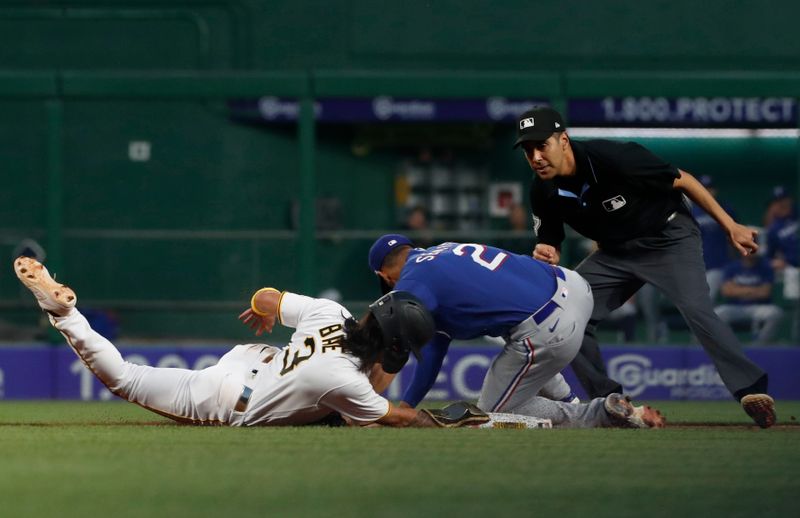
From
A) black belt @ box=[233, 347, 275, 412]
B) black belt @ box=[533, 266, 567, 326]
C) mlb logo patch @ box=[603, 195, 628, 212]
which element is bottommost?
black belt @ box=[233, 347, 275, 412]

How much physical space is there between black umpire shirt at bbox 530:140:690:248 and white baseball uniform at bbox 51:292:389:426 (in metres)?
1.44

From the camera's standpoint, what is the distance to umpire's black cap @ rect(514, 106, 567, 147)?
7332mm

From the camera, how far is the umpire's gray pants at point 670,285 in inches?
297

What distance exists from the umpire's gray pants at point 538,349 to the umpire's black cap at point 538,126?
28.5 inches

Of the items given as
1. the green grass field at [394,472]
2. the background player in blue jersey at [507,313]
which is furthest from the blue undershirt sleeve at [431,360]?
the green grass field at [394,472]

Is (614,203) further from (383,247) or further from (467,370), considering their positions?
(467,370)

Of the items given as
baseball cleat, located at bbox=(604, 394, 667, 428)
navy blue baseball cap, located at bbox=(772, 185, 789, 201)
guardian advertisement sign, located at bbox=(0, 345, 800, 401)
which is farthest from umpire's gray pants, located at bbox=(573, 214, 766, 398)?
navy blue baseball cap, located at bbox=(772, 185, 789, 201)

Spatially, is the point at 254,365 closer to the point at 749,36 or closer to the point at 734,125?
the point at 734,125

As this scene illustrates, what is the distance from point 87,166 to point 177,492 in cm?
1076

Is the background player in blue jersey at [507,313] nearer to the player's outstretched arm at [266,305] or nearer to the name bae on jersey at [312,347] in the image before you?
the name bae on jersey at [312,347]

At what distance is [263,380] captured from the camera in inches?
275

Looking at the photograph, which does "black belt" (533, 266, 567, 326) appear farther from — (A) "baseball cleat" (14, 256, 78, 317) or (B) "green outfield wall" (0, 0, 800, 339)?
(B) "green outfield wall" (0, 0, 800, 339)

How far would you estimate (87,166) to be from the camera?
1522 centimetres

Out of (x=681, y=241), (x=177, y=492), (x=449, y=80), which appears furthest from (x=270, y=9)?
(x=177, y=492)
